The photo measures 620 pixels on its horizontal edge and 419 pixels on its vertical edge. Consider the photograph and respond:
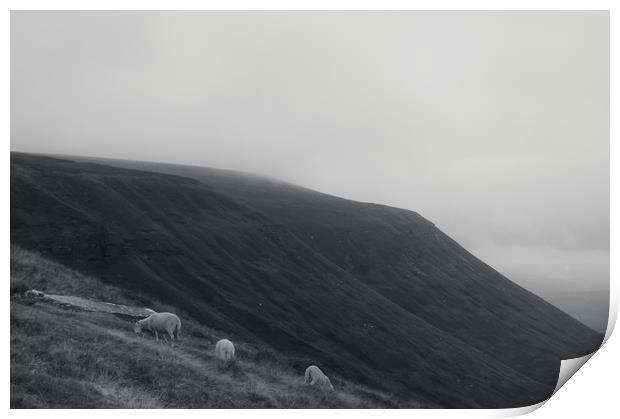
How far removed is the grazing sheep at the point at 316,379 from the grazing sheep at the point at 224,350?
326 centimetres

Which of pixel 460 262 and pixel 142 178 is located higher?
pixel 142 178

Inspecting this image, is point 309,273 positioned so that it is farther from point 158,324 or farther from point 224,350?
point 158,324

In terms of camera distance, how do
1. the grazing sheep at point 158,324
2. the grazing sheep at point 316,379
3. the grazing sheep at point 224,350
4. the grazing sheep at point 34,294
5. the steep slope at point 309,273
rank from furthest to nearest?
1. the steep slope at point 309,273
2. the grazing sheep at point 316,379
3. the grazing sheep at point 158,324
4. the grazing sheep at point 224,350
5. the grazing sheep at point 34,294

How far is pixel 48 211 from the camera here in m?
23.4

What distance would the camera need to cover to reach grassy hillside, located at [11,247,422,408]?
1499 centimetres

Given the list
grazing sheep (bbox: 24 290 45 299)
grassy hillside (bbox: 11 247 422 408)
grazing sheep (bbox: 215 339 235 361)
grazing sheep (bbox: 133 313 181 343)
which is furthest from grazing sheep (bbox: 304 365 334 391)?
grazing sheep (bbox: 24 290 45 299)

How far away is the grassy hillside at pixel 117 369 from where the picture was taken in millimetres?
A: 14992

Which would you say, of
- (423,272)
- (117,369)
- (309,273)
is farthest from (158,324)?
(423,272)

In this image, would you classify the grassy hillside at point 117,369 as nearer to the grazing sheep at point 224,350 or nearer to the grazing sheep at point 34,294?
the grazing sheep at point 224,350

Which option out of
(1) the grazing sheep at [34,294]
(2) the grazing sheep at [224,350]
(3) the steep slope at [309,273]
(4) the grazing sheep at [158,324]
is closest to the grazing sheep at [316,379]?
(2) the grazing sheep at [224,350]

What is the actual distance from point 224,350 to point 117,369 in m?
4.75
